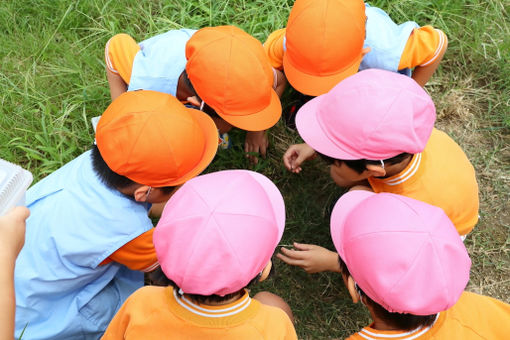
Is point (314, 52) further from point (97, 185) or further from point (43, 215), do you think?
point (43, 215)

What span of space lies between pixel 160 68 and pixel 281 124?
776mm

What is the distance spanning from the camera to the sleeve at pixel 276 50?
2.11m

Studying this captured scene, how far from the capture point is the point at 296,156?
7.38 ft

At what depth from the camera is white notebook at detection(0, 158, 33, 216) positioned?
1270 mm

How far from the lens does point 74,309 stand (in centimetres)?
170

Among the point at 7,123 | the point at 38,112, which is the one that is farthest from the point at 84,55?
the point at 7,123

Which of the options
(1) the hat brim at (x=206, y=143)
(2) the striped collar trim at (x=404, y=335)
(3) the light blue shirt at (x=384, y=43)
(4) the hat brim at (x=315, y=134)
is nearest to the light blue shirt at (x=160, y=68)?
(1) the hat brim at (x=206, y=143)

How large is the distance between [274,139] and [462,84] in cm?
120

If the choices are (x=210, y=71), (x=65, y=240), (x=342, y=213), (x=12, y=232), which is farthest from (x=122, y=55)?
(x=342, y=213)

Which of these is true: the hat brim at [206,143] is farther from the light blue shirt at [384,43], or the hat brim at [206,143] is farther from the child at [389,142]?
the light blue shirt at [384,43]

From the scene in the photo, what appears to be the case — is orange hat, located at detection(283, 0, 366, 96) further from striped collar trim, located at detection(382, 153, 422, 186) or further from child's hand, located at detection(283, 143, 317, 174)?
striped collar trim, located at detection(382, 153, 422, 186)

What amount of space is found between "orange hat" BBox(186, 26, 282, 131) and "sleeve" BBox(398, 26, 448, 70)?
70 centimetres

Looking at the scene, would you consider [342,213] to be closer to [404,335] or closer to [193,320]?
[404,335]

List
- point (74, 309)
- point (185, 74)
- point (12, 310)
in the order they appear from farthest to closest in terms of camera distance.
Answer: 1. point (185, 74)
2. point (74, 309)
3. point (12, 310)
